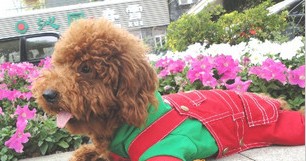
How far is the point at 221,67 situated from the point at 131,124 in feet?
6.62

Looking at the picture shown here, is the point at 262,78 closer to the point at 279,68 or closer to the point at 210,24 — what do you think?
the point at 279,68

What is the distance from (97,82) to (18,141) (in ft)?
5.11

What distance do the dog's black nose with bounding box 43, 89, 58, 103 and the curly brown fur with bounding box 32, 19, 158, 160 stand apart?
0.01 m

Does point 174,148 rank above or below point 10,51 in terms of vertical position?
below

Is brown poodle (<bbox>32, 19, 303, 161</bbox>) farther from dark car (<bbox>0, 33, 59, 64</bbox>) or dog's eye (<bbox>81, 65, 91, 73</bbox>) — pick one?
dark car (<bbox>0, 33, 59, 64</bbox>)

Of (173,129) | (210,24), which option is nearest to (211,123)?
(173,129)

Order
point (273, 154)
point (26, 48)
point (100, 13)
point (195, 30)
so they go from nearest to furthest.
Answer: point (273, 154) < point (195, 30) < point (26, 48) < point (100, 13)

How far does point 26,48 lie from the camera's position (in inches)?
320

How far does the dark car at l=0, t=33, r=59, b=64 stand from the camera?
26.5 ft

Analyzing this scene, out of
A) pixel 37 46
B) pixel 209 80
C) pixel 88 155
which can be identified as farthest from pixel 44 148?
pixel 37 46

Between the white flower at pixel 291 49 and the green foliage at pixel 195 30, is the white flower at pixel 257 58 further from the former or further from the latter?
the green foliage at pixel 195 30

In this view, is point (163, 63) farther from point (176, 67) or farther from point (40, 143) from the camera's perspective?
point (40, 143)

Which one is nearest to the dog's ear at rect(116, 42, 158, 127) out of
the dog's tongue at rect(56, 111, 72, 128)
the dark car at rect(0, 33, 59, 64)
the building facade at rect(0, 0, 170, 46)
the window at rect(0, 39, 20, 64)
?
the dog's tongue at rect(56, 111, 72, 128)

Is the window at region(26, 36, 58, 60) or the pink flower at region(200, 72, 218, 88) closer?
the pink flower at region(200, 72, 218, 88)
